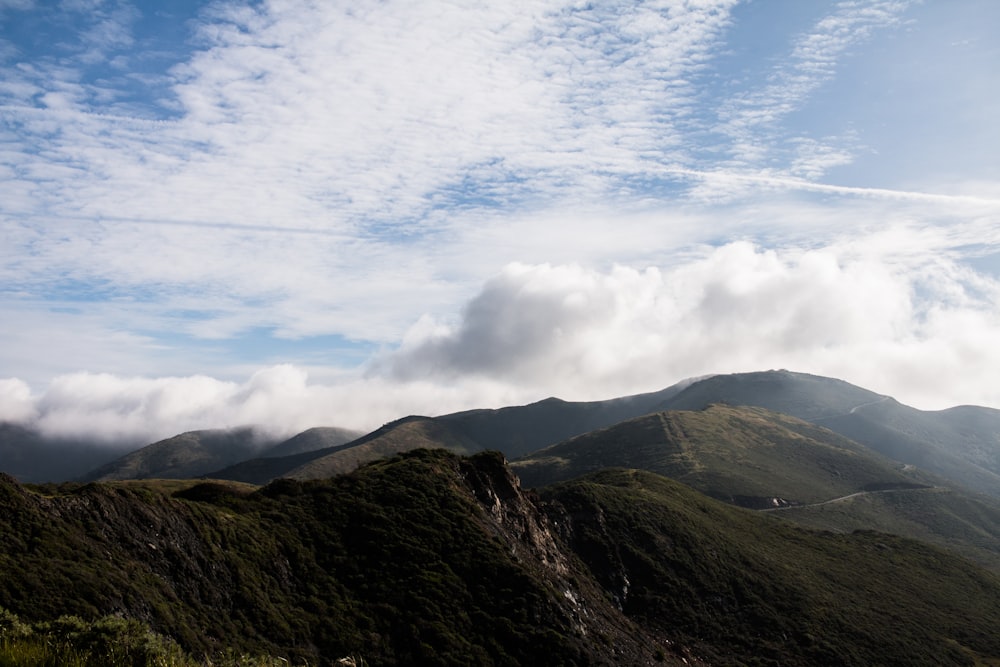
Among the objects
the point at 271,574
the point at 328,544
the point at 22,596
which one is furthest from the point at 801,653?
the point at 22,596

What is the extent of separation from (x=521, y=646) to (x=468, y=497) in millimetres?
25324

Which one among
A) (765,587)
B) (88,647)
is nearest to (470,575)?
(88,647)

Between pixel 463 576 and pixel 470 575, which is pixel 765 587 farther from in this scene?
pixel 463 576

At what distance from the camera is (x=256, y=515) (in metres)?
63.5

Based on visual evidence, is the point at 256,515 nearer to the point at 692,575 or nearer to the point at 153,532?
the point at 153,532

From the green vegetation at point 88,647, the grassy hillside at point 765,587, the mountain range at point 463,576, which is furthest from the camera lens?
the grassy hillside at point 765,587

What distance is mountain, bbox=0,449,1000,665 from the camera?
4325cm

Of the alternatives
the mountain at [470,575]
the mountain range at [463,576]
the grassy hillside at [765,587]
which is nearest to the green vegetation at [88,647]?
the mountain range at [463,576]

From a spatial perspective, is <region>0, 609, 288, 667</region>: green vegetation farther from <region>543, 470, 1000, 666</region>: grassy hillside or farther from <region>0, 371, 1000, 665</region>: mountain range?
<region>543, 470, 1000, 666</region>: grassy hillside

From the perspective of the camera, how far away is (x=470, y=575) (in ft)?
221

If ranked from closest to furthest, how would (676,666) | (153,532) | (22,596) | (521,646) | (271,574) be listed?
(22,596) → (153,532) → (271,574) → (521,646) → (676,666)

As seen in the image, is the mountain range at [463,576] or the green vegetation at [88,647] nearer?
the green vegetation at [88,647]

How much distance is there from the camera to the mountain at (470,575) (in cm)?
4325

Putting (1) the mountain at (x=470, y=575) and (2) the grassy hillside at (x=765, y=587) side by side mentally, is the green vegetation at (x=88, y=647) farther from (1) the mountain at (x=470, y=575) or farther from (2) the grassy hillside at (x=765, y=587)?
(2) the grassy hillside at (x=765, y=587)
